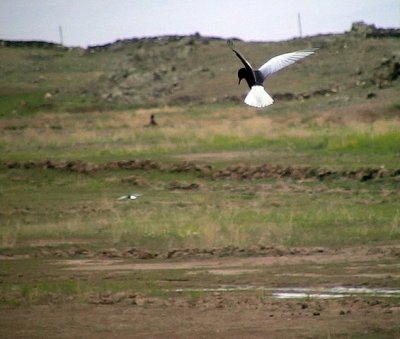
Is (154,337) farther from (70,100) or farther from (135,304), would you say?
(70,100)

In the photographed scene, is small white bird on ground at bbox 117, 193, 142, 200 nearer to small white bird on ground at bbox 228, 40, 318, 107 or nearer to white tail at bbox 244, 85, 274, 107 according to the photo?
small white bird on ground at bbox 228, 40, 318, 107

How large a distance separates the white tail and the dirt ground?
2065 mm

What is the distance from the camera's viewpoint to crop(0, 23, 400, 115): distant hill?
59.4m

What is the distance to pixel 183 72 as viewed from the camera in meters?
71.6

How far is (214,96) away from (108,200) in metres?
36.9

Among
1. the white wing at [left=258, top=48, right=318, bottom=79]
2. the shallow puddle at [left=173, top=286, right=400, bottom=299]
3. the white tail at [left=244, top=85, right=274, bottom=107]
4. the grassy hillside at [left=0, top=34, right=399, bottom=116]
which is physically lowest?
the grassy hillside at [left=0, top=34, right=399, bottom=116]

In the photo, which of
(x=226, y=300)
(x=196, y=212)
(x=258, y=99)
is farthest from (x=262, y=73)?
(x=196, y=212)

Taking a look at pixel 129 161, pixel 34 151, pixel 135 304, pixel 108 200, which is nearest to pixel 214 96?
pixel 34 151

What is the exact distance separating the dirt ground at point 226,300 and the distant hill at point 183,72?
3094cm

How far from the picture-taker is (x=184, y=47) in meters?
77.5

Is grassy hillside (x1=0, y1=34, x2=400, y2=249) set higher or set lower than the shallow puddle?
lower

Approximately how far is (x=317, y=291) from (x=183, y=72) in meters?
56.6

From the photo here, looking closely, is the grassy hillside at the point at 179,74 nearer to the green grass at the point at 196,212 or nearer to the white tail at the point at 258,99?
the green grass at the point at 196,212

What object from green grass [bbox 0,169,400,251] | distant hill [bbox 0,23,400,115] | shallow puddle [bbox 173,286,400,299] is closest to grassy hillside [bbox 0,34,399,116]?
distant hill [bbox 0,23,400,115]
